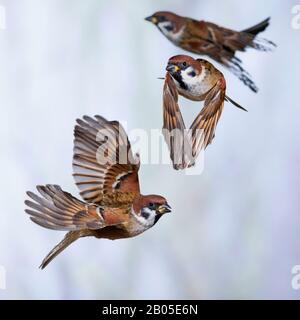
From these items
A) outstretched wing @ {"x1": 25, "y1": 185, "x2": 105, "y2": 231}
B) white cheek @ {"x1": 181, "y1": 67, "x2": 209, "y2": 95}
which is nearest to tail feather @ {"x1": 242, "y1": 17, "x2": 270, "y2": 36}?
white cheek @ {"x1": 181, "y1": 67, "x2": 209, "y2": 95}

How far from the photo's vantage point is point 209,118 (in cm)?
156

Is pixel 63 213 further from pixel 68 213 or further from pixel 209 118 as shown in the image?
pixel 209 118

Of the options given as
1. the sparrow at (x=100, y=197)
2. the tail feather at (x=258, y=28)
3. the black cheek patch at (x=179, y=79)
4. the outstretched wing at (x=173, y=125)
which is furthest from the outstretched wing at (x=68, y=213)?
the tail feather at (x=258, y=28)

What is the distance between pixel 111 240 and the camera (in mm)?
1540

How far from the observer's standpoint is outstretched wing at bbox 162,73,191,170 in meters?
1.53

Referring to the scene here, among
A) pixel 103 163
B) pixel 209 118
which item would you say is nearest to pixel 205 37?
pixel 209 118

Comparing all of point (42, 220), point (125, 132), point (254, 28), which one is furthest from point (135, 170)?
point (254, 28)

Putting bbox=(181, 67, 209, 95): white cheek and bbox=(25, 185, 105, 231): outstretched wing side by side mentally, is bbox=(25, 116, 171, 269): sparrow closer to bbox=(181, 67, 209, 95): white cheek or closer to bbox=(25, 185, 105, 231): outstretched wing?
bbox=(25, 185, 105, 231): outstretched wing

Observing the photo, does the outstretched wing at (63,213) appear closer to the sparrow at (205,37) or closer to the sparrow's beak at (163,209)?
the sparrow's beak at (163,209)

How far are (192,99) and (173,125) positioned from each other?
0.06m

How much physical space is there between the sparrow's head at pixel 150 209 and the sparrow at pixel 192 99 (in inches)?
3.2

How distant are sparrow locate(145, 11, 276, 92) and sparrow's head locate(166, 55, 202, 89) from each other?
0.02 meters
